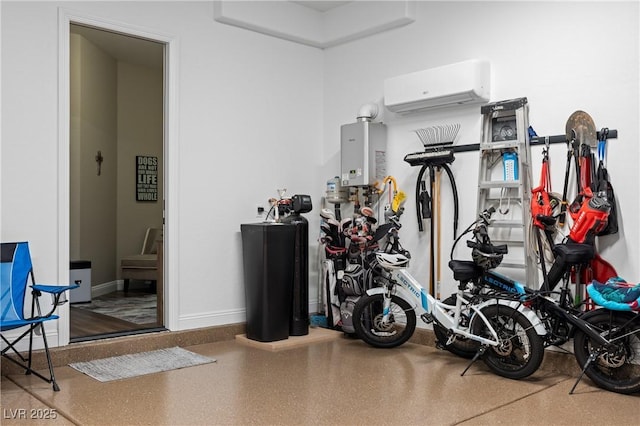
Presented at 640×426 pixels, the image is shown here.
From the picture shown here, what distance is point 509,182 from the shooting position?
436 cm

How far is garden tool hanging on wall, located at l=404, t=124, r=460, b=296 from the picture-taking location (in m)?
4.86

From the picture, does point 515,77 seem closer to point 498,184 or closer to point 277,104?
point 498,184

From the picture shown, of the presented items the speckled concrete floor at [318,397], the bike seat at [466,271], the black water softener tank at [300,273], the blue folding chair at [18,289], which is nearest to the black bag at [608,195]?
the bike seat at [466,271]

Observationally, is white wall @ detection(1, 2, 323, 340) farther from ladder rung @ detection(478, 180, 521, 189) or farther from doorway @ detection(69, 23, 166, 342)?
ladder rung @ detection(478, 180, 521, 189)

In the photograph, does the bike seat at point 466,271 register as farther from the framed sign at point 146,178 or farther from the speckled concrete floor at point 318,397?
the framed sign at point 146,178

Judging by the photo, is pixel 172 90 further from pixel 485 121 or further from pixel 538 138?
pixel 538 138

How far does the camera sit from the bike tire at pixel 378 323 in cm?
480

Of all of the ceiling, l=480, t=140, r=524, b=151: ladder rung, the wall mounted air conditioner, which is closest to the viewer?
l=480, t=140, r=524, b=151: ladder rung

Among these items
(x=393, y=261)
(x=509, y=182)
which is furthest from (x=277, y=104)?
(x=509, y=182)

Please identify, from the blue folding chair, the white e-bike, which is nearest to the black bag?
the white e-bike

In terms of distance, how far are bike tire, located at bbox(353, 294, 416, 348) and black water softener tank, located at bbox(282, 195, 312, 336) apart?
0.53m

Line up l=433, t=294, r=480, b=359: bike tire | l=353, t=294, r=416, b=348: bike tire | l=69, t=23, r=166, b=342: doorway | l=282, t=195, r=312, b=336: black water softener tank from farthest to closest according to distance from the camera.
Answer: l=69, t=23, r=166, b=342: doorway → l=282, t=195, r=312, b=336: black water softener tank → l=353, t=294, r=416, b=348: bike tire → l=433, t=294, r=480, b=359: bike tire

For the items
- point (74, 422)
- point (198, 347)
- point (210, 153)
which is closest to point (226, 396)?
point (74, 422)

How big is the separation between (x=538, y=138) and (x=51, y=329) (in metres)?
3.85
